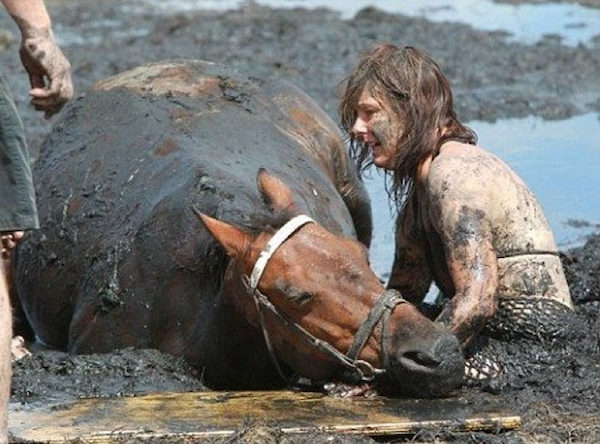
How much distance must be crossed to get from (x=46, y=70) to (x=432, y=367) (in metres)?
1.96

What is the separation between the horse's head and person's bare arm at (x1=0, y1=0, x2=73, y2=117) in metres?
0.97

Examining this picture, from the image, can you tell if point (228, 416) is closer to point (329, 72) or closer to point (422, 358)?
point (422, 358)

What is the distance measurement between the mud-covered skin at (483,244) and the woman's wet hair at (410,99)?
9 cm

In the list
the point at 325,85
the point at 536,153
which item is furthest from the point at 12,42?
the point at 536,153

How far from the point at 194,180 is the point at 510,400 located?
5.77 ft

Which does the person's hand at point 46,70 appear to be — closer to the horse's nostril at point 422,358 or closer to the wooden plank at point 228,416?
the wooden plank at point 228,416

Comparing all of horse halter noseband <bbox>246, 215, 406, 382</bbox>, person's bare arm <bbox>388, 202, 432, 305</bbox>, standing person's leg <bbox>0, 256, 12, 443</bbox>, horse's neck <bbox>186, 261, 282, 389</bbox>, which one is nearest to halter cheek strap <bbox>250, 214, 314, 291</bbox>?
horse halter noseband <bbox>246, 215, 406, 382</bbox>

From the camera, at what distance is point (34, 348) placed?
830cm

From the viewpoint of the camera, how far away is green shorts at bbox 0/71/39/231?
550 cm

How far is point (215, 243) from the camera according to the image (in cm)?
670

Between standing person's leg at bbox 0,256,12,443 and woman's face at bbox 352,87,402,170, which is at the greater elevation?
woman's face at bbox 352,87,402,170

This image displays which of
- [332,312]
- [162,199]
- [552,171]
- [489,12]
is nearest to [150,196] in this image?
[162,199]

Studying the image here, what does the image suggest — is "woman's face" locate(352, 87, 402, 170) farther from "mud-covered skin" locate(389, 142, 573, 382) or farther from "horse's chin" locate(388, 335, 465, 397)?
"horse's chin" locate(388, 335, 465, 397)

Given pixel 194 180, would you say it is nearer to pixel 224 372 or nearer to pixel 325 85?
pixel 224 372
